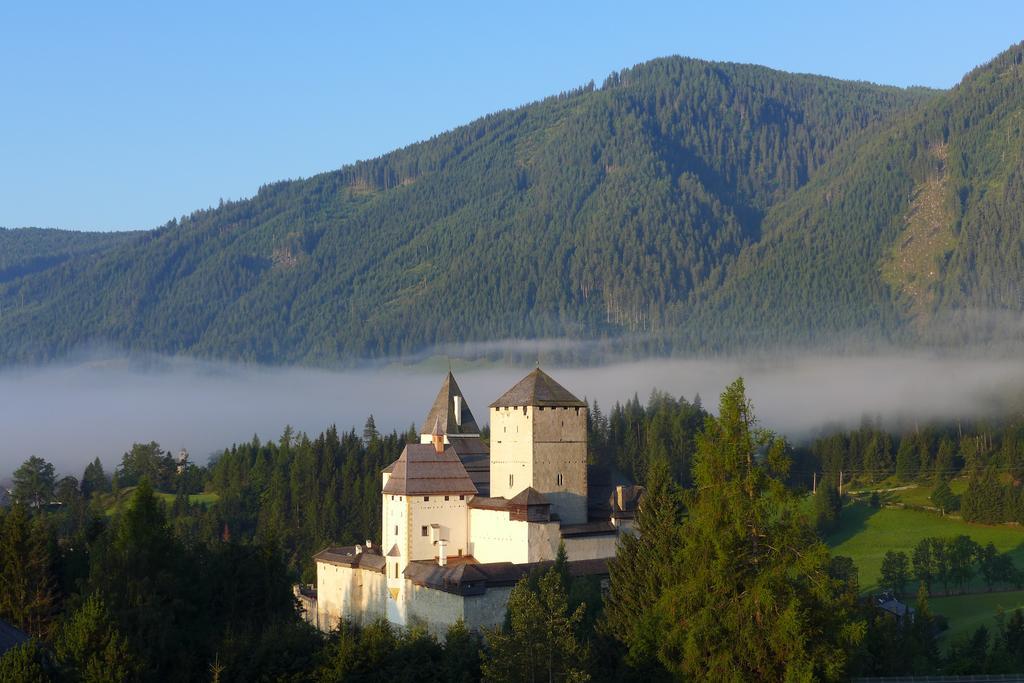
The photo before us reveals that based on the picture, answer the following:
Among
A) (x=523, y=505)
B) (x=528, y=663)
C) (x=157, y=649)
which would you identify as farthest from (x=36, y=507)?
(x=528, y=663)

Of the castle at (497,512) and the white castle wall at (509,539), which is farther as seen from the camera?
the castle at (497,512)

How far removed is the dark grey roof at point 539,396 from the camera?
8806 cm

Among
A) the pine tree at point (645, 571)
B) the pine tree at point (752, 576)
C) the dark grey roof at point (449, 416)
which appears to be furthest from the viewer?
the dark grey roof at point (449, 416)

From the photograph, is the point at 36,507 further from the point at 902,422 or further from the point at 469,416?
the point at 902,422

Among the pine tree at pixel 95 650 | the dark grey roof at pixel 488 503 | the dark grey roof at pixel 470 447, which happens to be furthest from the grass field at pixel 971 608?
the pine tree at pixel 95 650

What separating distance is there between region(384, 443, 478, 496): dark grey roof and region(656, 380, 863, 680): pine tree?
42103 millimetres

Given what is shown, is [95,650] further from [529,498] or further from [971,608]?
[971,608]

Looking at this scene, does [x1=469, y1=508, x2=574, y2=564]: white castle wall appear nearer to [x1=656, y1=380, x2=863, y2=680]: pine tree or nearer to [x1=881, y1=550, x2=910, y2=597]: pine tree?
[x1=881, y1=550, x2=910, y2=597]: pine tree

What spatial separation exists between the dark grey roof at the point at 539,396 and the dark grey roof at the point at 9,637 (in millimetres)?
42267

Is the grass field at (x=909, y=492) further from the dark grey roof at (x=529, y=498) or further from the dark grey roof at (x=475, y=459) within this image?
the dark grey roof at (x=529, y=498)

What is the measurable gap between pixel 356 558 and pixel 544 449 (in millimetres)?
15269

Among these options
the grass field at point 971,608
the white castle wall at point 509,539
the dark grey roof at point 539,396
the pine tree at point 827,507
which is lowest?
the grass field at point 971,608

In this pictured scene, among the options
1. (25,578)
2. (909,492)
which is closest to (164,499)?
(909,492)

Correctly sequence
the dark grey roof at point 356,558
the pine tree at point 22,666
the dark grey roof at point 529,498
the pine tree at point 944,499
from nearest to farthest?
the pine tree at point 22,666, the dark grey roof at point 529,498, the dark grey roof at point 356,558, the pine tree at point 944,499
